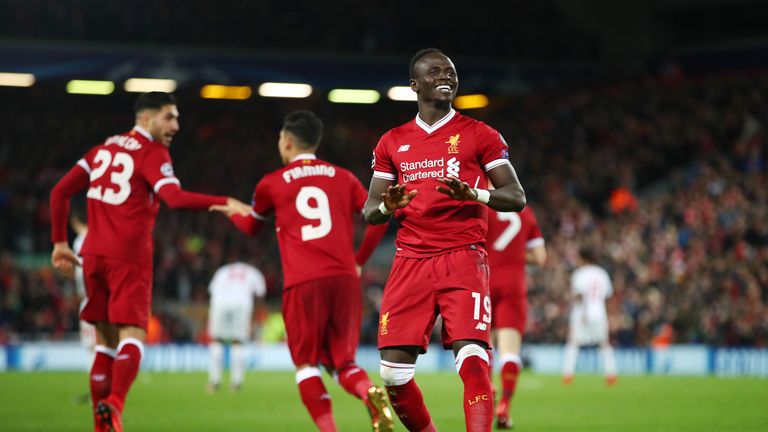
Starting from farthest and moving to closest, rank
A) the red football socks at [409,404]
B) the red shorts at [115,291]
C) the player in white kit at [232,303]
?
the player in white kit at [232,303] < the red shorts at [115,291] < the red football socks at [409,404]

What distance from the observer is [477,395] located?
6527 mm

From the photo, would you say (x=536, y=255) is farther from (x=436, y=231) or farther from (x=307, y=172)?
(x=436, y=231)

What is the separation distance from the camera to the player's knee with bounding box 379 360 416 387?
22.5 feet

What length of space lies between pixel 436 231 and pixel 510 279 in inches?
191

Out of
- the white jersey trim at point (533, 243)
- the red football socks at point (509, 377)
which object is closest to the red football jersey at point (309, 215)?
the red football socks at point (509, 377)

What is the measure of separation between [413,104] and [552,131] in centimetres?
652

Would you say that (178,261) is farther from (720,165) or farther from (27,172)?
(720,165)

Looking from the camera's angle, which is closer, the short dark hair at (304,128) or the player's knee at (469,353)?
the player's knee at (469,353)

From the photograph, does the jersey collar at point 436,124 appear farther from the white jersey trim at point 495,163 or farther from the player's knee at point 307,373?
the player's knee at point 307,373

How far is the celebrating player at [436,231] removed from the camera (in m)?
6.69

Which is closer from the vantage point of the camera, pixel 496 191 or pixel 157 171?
pixel 496 191

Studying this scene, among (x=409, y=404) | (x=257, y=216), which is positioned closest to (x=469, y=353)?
(x=409, y=404)

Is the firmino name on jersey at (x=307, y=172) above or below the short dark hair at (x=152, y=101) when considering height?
below

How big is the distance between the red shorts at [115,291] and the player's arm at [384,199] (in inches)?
99.1
